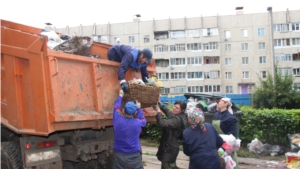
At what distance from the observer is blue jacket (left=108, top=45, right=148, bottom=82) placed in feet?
15.6

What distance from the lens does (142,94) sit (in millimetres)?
4570

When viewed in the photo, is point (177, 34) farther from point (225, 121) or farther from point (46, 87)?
point (46, 87)

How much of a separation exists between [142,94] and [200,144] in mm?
1085

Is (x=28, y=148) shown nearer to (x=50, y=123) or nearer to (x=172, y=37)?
(x=50, y=123)

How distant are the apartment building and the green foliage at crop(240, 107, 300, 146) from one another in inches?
1461

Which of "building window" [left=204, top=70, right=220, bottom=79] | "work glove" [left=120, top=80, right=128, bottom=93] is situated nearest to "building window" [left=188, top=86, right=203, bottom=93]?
"building window" [left=204, top=70, right=220, bottom=79]

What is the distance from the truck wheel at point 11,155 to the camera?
4266 mm

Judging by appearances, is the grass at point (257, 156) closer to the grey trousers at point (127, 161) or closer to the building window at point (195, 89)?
the grey trousers at point (127, 161)

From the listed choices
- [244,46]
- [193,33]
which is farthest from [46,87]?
[244,46]

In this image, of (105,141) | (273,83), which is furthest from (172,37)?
(105,141)

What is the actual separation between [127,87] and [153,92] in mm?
416

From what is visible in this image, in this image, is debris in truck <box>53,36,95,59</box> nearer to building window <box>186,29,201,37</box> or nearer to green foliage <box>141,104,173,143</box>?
green foliage <box>141,104,173,143</box>

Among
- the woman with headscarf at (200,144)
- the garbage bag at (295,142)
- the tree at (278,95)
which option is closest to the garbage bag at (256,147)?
the garbage bag at (295,142)

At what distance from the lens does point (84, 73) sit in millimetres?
4379
